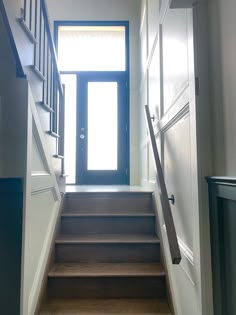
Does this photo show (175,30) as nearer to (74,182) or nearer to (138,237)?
(138,237)

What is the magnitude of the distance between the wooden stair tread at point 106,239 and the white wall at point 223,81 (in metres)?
1.24

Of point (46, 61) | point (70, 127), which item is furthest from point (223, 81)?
point (70, 127)

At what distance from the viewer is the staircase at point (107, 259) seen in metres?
1.91

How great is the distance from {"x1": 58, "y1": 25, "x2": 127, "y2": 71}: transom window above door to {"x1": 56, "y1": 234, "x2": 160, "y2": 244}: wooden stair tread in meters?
3.22

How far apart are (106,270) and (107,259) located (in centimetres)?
17

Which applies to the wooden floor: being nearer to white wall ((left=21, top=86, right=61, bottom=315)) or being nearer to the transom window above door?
white wall ((left=21, top=86, right=61, bottom=315))

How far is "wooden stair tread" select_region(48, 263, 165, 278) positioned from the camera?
1.99 m

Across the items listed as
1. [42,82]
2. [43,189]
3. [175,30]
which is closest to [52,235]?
[43,189]

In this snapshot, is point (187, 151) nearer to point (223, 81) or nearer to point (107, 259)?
point (223, 81)

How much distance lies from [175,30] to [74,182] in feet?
10.9

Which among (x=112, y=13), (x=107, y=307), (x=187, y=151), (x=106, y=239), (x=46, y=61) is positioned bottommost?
(x=107, y=307)

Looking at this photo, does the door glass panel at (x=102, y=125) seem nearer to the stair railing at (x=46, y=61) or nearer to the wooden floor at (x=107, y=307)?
the stair railing at (x=46, y=61)

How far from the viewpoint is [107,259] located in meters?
2.22

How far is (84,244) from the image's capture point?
2230 mm
